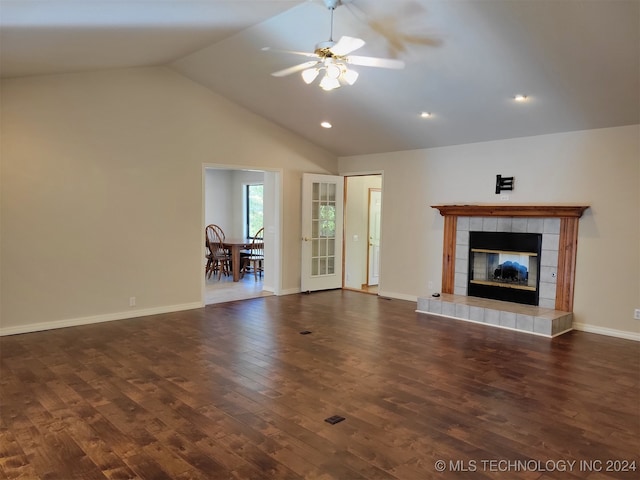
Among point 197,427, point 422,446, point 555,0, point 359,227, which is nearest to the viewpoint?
point 422,446

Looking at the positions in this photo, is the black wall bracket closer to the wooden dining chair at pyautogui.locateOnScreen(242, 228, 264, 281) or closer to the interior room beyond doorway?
the wooden dining chair at pyautogui.locateOnScreen(242, 228, 264, 281)

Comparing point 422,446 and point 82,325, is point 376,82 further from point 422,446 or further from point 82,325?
point 82,325

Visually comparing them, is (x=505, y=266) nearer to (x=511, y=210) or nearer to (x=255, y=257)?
(x=511, y=210)

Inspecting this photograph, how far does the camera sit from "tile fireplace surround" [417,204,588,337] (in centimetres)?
535

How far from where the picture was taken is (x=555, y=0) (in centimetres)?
329

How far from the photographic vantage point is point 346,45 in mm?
3453

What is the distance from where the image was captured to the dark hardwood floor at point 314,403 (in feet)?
8.36

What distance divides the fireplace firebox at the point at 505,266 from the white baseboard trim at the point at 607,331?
58 cm

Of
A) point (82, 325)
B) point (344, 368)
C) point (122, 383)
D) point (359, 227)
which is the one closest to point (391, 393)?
point (344, 368)

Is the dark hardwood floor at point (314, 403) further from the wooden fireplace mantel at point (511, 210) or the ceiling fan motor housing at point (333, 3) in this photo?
the ceiling fan motor housing at point (333, 3)

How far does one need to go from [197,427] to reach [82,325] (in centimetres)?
321

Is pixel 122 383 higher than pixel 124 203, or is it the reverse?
pixel 124 203

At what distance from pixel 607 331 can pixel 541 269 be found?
1002 millimetres

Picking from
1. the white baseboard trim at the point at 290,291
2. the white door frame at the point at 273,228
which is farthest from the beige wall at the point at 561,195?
the white door frame at the point at 273,228
